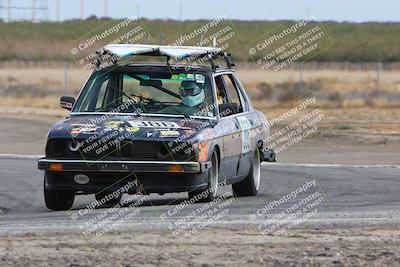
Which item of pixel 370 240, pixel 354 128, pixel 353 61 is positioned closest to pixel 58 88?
pixel 354 128

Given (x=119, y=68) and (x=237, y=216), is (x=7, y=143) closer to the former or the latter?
(x=119, y=68)

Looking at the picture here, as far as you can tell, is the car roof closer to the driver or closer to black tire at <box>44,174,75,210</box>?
the driver

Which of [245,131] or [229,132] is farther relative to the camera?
[245,131]

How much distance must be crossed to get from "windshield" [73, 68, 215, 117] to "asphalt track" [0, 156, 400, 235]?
1162mm

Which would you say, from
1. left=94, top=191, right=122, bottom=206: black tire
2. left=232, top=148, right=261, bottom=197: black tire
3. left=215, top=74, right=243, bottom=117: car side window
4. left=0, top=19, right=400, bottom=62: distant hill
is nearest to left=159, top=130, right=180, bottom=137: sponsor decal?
left=215, top=74, right=243, bottom=117: car side window

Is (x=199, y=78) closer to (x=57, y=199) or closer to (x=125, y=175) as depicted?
(x=125, y=175)

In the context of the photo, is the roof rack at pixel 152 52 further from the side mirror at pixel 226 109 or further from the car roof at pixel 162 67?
the side mirror at pixel 226 109

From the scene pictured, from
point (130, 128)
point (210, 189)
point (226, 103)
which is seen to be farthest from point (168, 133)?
point (226, 103)

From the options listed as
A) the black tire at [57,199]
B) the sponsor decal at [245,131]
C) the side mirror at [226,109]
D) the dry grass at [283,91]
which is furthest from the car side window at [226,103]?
the dry grass at [283,91]

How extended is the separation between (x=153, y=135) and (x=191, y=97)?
1.44 metres

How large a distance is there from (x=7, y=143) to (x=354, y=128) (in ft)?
31.0

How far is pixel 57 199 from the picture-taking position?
12703mm

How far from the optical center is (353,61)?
76.6 meters

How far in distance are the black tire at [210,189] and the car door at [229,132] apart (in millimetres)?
265
